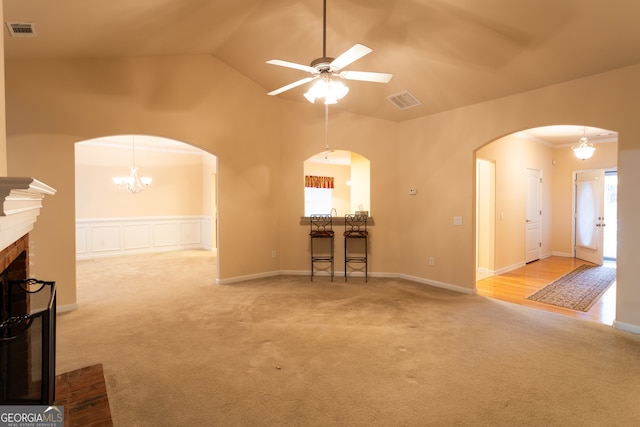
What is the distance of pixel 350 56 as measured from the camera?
8.27 ft

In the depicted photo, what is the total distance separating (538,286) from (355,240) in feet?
10.1

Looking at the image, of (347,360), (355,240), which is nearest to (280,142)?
(355,240)

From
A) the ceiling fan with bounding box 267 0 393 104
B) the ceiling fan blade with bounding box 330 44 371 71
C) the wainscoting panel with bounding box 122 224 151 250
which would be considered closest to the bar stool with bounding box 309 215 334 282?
the ceiling fan with bounding box 267 0 393 104

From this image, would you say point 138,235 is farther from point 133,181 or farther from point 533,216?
point 533,216

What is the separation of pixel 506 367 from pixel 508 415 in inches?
27.3

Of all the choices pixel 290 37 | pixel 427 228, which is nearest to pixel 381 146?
pixel 427 228

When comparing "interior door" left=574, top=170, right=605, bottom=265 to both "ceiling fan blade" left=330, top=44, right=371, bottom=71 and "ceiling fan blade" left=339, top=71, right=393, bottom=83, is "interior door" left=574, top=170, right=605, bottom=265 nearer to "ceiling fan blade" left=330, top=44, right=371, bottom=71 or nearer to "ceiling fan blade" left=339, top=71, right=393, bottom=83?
"ceiling fan blade" left=339, top=71, right=393, bottom=83

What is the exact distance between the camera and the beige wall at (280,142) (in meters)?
3.72

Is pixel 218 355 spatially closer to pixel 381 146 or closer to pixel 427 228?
pixel 427 228

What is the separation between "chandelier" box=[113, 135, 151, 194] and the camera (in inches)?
296

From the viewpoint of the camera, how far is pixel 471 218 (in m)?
4.89

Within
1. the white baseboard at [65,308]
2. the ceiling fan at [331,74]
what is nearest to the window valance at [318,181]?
the white baseboard at [65,308]

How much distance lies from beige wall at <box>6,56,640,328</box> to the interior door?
4660 millimetres

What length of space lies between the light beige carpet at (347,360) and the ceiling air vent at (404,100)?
2913mm
